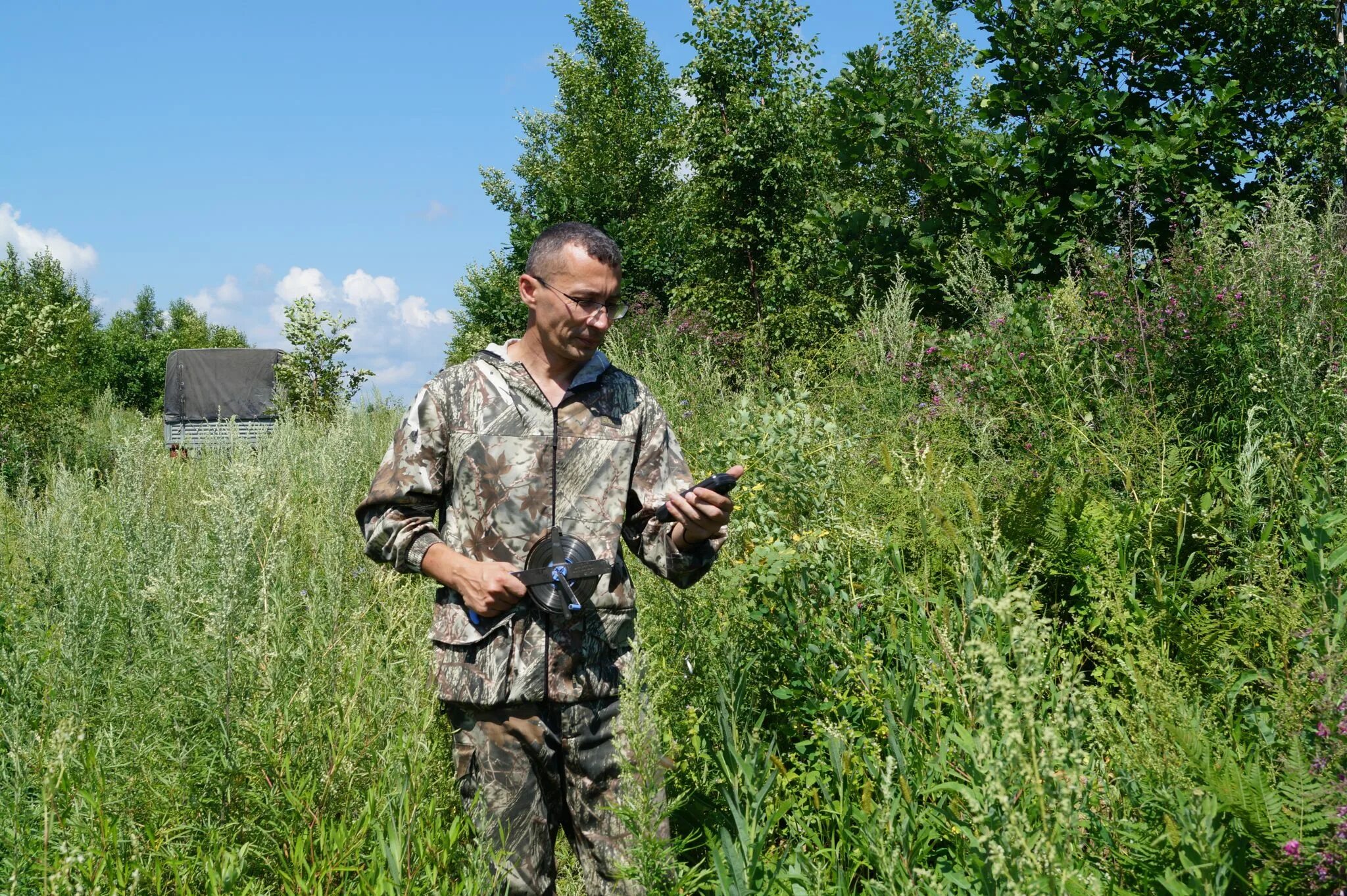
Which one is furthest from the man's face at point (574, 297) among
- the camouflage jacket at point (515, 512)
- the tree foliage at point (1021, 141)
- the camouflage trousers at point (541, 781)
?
the tree foliage at point (1021, 141)

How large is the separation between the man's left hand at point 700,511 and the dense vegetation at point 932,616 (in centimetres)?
41

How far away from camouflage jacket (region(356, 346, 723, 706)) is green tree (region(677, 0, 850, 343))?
934 cm

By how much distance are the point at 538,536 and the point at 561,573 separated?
20 centimetres

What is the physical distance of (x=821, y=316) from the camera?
11531 millimetres

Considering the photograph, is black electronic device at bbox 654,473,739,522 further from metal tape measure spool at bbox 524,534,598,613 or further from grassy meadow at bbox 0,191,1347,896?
Answer: grassy meadow at bbox 0,191,1347,896

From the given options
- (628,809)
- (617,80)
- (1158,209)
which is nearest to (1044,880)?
(628,809)

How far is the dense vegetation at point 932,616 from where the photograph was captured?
7.27 feet

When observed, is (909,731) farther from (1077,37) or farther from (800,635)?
(1077,37)

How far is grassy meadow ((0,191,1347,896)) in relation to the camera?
2.08 meters

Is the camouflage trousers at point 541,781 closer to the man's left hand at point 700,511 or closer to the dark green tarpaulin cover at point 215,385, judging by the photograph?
the man's left hand at point 700,511

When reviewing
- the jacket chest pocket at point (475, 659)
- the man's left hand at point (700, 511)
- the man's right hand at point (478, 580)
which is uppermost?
the man's left hand at point (700, 511)

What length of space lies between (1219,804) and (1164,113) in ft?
23.1

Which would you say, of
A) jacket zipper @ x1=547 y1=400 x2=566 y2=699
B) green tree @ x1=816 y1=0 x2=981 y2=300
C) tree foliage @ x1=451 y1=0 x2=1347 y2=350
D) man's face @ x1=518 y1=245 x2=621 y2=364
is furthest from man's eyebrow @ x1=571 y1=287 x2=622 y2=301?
green tree @ x1=816 y1=0 x2=981 y2=300

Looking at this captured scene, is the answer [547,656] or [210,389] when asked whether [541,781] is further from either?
[210,389]
